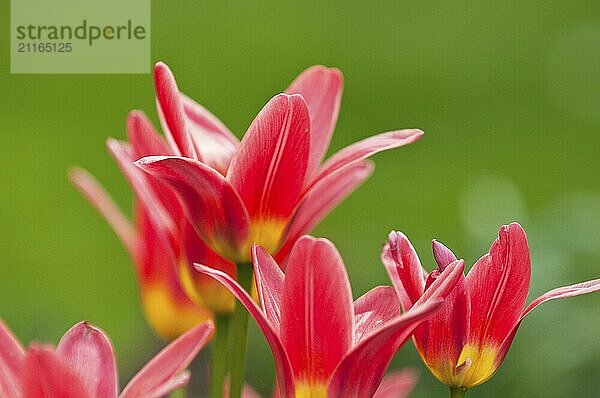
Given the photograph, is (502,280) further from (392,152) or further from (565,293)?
(392,152)

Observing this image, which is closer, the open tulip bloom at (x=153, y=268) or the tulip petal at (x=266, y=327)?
the tulip petal at (x=266, y=327)

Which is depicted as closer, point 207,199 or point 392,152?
point 207,199

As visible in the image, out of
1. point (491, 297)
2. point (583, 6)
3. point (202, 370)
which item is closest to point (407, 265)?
point (491, 297)

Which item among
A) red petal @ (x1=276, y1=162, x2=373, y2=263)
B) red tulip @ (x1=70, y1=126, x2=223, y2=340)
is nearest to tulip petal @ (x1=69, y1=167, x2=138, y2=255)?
red tulip @ (x1=70, y1=126, x2=223, y2=340)

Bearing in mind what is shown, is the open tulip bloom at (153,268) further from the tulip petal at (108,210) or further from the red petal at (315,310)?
the red petal at (315,310)

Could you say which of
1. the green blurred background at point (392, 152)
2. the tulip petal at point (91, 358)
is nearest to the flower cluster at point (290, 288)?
the tulip petal at point (91, 358)

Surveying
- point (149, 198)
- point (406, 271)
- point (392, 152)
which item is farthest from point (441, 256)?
point (392, 152)
